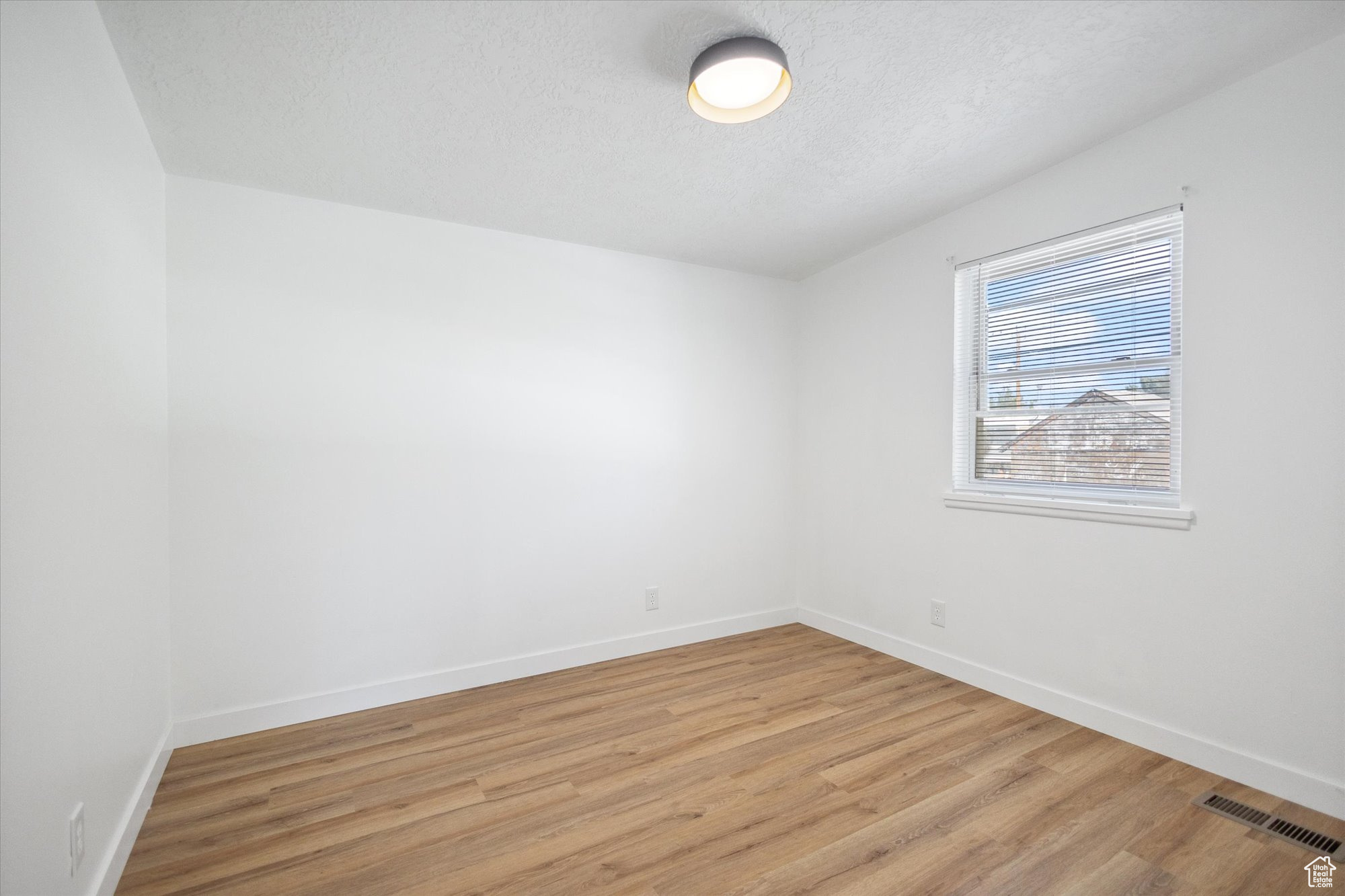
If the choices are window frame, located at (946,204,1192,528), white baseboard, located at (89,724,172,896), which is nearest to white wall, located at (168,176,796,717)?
white baseboard, located at (89,724,172,896)

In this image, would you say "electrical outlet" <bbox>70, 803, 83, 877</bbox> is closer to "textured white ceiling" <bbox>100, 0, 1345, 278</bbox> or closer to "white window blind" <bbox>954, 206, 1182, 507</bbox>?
"textured white ceiling" <bbox>100, 0, 1345, 278</bbox>

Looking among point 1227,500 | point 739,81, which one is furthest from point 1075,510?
point 739,81

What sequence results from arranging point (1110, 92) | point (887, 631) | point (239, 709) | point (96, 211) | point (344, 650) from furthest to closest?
point (887, 631) → point (344, 650) → point (239, 709) → point (1110, 92) → point (96, 211)

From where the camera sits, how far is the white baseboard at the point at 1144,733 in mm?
2057

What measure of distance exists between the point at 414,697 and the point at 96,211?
250 cm

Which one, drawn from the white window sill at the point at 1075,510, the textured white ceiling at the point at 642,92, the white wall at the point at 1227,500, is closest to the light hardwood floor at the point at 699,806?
the white wall at the point at 1227,500

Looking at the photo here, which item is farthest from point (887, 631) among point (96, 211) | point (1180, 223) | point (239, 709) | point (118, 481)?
point (96, 211)

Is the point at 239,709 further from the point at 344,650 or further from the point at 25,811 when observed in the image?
the point at 25,811

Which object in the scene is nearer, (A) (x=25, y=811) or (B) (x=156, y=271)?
(A) (x=25, y=811)

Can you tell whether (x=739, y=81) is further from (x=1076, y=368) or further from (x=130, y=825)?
(x=130, y=825)

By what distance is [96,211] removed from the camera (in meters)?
1.78

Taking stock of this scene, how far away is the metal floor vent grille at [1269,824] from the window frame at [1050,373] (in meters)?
1.00

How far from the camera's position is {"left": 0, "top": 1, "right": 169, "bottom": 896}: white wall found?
4.04 ft

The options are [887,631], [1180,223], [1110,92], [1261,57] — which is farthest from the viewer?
[887,631]
